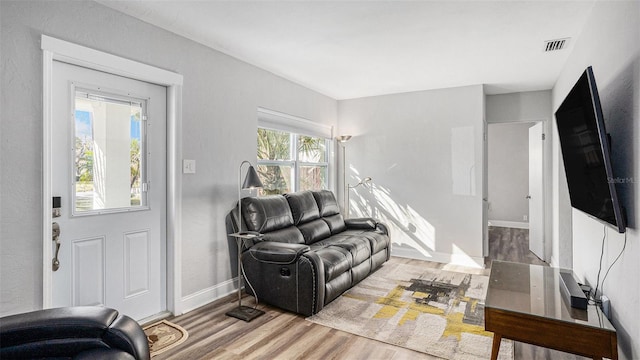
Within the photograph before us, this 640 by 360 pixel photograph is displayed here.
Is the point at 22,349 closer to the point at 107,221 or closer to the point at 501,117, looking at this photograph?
the point at 107,221

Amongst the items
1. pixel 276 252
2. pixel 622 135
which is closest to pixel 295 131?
pixel 276 252

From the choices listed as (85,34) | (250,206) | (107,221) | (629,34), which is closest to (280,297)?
(250,206)

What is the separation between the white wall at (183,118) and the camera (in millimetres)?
1987

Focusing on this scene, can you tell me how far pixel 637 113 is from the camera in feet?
5.09

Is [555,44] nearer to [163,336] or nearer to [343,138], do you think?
[343,138]

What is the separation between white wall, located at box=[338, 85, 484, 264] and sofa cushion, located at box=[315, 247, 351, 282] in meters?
2.06

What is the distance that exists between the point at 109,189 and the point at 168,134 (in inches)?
26.8

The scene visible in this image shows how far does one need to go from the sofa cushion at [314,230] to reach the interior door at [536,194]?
3315 millimetres

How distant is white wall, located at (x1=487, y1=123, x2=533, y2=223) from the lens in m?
7.69

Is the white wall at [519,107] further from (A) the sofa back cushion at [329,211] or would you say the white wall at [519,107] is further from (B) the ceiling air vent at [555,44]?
(A) the sofa back cushion at [329,211]

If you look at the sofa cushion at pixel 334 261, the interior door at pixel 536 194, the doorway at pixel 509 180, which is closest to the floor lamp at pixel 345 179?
the sofa cushion at pixel 334 261

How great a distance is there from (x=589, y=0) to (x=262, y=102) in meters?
3.07

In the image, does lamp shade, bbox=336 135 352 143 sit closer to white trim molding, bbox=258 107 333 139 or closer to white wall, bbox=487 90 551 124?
white trim molding, bbox=258 107 333 139

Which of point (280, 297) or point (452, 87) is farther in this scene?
point (452, 87)
